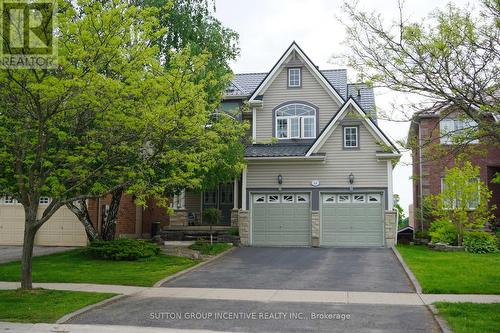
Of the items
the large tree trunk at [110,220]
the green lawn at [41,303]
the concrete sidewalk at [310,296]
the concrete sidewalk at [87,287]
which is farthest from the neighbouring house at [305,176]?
the concrete sidewalk at [310,296]

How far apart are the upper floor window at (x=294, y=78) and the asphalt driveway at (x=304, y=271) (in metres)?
8.22

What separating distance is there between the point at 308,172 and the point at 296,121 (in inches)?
112

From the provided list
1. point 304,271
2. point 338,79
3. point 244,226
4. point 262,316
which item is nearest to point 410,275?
point 304,271

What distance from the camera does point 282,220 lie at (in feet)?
78.2

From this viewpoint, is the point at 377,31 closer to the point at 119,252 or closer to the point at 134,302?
the point at 134,302

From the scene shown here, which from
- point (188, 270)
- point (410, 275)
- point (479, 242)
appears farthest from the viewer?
point (479, 242)

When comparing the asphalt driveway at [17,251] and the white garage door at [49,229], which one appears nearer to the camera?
the asphalt driveway at [17,251]

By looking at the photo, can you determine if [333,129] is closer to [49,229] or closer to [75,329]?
[49,229]

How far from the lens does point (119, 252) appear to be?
18.0m

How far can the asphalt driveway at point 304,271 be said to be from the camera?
526 inches

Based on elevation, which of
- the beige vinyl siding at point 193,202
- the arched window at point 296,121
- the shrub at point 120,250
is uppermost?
the arched window at point 296,121

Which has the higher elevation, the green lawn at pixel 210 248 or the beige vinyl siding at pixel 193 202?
the beige vinyl siding at pixel 193 202

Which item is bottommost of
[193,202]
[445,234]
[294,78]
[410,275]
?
[410,275]

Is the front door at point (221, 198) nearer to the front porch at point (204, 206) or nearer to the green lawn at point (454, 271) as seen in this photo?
the front porch at point (204, 206)
